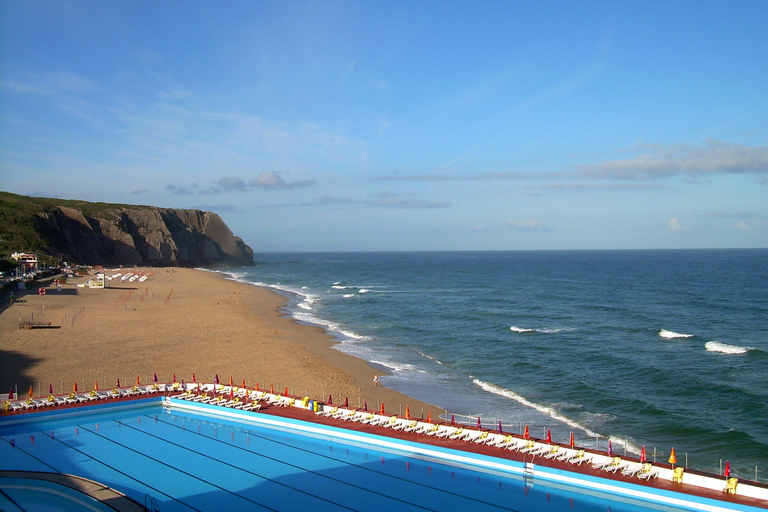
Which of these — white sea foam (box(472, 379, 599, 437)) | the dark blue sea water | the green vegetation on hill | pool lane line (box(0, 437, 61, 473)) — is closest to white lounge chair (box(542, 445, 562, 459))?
the dark blue sea water

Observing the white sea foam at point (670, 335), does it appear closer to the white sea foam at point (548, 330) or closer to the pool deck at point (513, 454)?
the white sea foam at point (548, 330)

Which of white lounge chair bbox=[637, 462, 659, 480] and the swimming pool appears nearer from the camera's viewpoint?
the swimming pool

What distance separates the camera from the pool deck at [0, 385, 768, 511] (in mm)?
13023

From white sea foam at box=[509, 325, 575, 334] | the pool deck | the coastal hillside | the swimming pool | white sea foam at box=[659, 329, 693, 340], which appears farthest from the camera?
the coastal hillside

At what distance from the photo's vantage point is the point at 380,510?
13.5 m

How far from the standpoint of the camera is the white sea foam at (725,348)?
33925 millimetres

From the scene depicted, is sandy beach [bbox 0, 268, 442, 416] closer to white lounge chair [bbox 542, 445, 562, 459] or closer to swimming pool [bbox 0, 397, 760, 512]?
swimming pool [bbox 0, 397, 760, 512]

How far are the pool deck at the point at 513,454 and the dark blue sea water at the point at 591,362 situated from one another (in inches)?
168

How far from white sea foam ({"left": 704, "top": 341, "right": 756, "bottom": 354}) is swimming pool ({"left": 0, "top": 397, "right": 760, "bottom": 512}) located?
1001 inches

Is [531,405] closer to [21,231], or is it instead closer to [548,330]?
[548,330]

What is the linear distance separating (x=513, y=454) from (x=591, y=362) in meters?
17.6

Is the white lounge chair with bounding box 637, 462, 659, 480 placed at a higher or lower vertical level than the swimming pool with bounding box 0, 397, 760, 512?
higher

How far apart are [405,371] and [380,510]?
16519 mm

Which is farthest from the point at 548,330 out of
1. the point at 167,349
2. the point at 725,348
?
the point at 167,349
